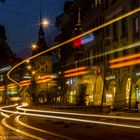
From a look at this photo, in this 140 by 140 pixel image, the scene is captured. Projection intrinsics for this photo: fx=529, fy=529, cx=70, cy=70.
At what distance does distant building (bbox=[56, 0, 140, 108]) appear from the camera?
4844 cm

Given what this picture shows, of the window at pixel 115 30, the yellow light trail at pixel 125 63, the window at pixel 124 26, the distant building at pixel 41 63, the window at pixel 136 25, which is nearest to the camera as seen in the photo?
the yellow light trail at pixel 125 63

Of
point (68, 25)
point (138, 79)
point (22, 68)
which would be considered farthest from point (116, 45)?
point (22, 68)

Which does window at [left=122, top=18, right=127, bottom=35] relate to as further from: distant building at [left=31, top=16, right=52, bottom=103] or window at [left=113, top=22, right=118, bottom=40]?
distant building at [left=31, top=16, right=52, bottom=103]

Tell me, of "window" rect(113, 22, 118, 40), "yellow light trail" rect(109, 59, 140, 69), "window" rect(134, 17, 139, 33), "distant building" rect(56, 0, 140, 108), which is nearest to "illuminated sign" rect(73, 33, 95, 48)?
"distant building" rect(56, 0, 140, 108)

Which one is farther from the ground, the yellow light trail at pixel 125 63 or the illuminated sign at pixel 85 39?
the illuminated sign at pixel 85 39

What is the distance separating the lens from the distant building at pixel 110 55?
4844 cm

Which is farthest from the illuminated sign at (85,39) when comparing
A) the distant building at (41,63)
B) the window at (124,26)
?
the distant building at (41,63)

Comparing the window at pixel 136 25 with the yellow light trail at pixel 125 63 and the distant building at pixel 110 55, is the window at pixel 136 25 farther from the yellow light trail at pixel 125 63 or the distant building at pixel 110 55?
the yellow light trail at pixel 125 63

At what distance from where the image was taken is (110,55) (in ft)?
184

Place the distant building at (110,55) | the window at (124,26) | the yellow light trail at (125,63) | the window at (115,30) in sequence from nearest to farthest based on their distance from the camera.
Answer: the yellow light trail at (125,63)
the distant building at (110,55)
the window at (124,26)
the window at (115,30)

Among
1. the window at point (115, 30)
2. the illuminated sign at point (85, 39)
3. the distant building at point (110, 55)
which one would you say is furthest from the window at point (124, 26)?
the illuminated sign at point (85, 39)

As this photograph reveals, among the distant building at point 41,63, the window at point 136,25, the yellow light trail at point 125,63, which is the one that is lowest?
the yellow light trail at point 125,63

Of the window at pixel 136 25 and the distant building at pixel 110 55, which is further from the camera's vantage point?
the distant building at pixel 110 55

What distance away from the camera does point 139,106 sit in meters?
42.0
